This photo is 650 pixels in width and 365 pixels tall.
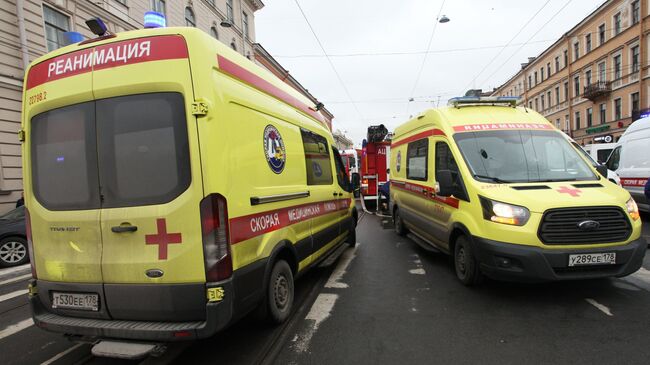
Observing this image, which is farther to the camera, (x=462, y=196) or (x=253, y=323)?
(x=462, y=196)

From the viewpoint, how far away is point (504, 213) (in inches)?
163

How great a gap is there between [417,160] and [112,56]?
538 cm

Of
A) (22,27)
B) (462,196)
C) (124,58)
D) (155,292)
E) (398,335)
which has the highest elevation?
(22,27)

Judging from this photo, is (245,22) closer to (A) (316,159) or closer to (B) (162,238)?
(A) (316,159)

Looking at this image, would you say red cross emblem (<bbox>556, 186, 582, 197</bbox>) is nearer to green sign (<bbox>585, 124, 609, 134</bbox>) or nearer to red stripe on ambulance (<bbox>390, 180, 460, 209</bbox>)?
red stripe on ambulance (<bbox>390, 180, 460, 209</bbox>)

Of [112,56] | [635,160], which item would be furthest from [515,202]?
[635,160]

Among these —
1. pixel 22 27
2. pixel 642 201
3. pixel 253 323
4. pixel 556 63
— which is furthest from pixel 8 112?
pixel 556 63

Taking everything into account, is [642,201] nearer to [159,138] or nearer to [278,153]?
[278,153]

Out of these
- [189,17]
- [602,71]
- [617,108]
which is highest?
[189,17]

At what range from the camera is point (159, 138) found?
2719mm

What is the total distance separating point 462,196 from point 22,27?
15.6 meters

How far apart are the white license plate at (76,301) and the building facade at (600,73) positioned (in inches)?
1213

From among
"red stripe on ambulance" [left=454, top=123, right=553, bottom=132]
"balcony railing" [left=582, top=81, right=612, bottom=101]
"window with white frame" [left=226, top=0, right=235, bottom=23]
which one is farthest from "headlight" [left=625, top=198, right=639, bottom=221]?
"balcony railing" [left=582, top=81, right=612, bottom=101]

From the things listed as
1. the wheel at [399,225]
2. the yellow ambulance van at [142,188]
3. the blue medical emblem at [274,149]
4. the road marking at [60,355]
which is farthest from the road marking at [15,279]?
the wheel at [399,225]
